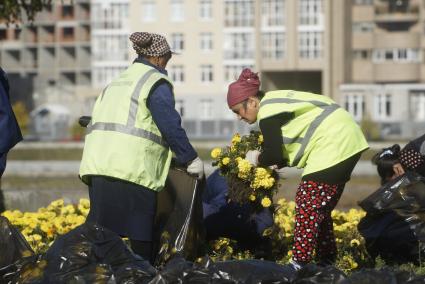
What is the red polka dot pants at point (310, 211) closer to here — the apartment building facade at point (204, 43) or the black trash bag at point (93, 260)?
the black trash bag at point (93, 260)

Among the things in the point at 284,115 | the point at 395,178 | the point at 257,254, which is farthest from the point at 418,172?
the point at 284,115

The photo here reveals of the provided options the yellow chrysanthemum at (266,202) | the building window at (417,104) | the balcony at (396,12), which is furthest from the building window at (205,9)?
the yellow chrysanthemum at (266,202)

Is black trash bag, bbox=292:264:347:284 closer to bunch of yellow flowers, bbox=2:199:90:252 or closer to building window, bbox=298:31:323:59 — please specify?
bunch of yellow flowers, bbox=2:199:90:252

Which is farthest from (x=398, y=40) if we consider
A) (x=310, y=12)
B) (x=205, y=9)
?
(x=205, y=9)

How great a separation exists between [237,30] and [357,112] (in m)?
11.7

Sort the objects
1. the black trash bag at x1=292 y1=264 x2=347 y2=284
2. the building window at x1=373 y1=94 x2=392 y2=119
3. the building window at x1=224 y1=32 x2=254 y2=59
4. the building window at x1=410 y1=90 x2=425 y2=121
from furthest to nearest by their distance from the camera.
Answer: the building window at x1=224 y1=32 x2=254 y2=59, the building window at x1=410 y1=90 x2=425 y2=121, the building window at x1=373 y1=94 x2=392 y2=119, the black trash bag at x1=292 y1=264 x2=347 y2=284

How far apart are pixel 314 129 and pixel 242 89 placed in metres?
0.54

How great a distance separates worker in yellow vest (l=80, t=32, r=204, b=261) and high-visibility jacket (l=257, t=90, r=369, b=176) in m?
0.64

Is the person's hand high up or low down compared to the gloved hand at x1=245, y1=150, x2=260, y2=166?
down

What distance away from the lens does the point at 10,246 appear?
22.1 ft

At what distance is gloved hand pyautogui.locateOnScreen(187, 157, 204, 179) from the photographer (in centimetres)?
702

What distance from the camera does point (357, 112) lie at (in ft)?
262

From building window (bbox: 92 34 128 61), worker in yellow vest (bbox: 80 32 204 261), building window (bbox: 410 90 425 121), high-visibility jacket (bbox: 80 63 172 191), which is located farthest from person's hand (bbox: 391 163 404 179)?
building window (bbox: 92 34 128 61)

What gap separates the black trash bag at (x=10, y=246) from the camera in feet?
21.8
